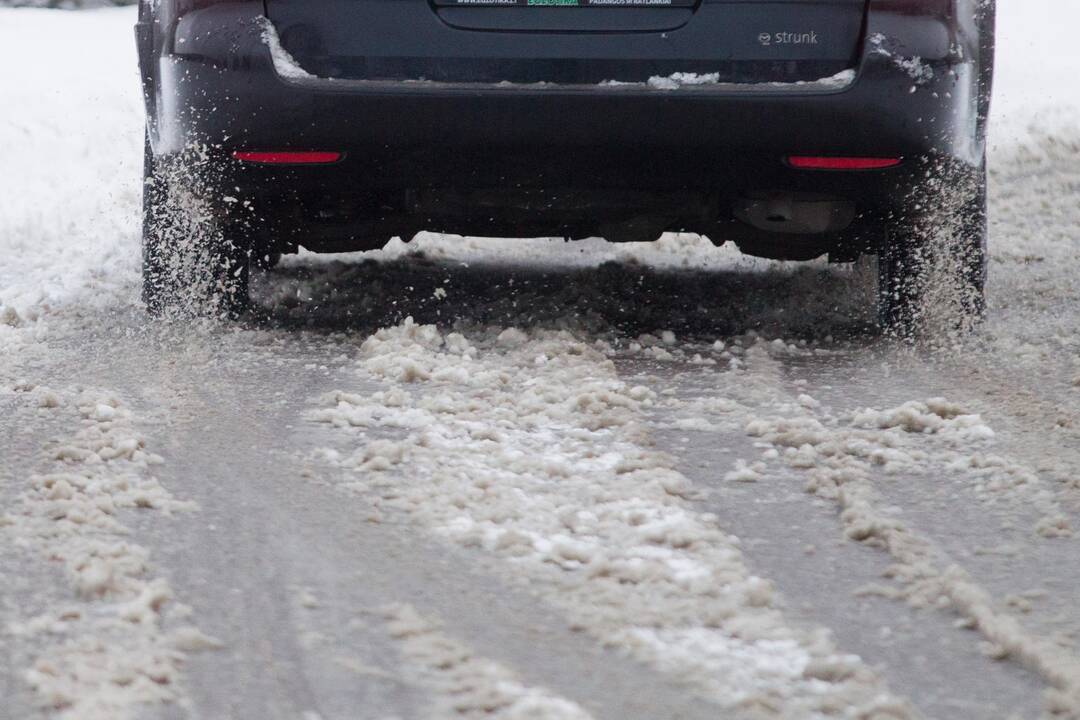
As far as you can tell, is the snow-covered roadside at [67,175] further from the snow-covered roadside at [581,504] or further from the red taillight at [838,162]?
the red taillight at [838,162]

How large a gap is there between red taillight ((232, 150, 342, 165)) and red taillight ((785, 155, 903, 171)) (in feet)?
3.67

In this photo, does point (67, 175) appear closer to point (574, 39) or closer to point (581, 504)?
point (574, 39)

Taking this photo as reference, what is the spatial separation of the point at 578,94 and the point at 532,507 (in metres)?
1.33

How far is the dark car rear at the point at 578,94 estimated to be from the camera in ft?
11.1

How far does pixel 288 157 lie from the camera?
11.6ft

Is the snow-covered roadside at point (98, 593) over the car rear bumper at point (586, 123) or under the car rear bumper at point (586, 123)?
under

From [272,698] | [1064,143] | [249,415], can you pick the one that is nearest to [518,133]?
[249,415]

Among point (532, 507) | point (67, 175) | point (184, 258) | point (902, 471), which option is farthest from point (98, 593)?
point (67, 175)

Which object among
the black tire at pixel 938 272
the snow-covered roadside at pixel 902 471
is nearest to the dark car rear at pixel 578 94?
the black tire at pixel 938 272

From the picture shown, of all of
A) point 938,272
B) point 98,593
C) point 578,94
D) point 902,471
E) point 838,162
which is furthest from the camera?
point 938,272

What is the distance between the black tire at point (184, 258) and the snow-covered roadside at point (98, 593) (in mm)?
1270

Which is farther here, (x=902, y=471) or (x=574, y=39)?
(x=574, y=39)

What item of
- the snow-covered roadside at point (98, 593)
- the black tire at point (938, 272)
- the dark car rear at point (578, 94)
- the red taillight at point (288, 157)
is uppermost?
the dark car rear at point (578, 94)

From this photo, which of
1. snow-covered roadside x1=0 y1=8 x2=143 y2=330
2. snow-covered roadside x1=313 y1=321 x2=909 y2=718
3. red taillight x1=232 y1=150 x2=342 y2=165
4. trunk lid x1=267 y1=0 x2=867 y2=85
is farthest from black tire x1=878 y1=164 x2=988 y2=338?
snow-covered roadside x1=0 y1=8 x2=143 y2=330
